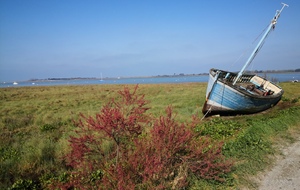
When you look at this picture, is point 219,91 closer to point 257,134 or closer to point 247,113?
point 247,113

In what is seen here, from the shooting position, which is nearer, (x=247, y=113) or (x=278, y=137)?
(x=278, y=137)

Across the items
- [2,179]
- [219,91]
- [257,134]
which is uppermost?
[219,91]

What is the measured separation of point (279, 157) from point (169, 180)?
366cm

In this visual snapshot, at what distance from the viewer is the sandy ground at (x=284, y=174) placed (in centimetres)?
509

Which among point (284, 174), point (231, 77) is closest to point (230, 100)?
point (231, 77)

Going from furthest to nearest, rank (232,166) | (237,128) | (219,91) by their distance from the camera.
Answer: (219,91) → (237,128) → (232,166)

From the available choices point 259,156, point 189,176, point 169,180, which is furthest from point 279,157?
point 169,180

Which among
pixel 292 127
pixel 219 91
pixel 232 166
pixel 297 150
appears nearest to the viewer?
pixel 232 166

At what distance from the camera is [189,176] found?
5.34 meters

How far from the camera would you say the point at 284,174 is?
5609mm

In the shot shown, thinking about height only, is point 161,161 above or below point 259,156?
above

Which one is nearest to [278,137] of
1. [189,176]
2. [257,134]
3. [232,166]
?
[257,134]

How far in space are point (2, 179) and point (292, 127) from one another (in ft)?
34.8

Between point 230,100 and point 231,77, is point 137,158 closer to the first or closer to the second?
point 230,100
